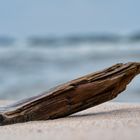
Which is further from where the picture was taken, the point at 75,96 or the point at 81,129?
the point at 75,96

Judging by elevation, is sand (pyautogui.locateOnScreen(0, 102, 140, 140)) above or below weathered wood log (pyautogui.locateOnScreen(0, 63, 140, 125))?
below

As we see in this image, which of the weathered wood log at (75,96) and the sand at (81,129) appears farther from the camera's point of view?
the weathered wood log at (75,96)

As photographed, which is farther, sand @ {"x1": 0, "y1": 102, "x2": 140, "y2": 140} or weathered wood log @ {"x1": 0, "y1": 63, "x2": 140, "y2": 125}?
weathered wood log @ {"x1": 0, "y1": 63, "x2": 140, "y2": 125}

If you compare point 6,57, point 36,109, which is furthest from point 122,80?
point 6,57

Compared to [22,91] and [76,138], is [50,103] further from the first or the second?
[22,91]
